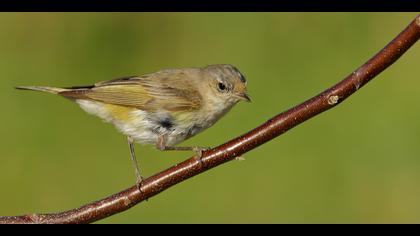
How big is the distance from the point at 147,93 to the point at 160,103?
149 mm

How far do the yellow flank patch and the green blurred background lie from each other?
136 centimetres

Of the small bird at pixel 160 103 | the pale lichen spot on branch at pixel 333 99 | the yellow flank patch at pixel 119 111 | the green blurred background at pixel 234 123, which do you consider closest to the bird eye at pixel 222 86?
the small bird at pixel 160 103

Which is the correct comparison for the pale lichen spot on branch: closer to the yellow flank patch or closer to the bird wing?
the bird wing

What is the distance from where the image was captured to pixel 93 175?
6277 millimetres

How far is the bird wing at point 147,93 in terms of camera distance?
4.75 m

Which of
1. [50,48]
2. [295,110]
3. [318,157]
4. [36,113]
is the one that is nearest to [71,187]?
[36,113]

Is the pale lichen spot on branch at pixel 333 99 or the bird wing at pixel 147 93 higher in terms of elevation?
the bird wing at pixel 147 93

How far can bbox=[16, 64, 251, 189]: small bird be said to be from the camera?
467 centimetres

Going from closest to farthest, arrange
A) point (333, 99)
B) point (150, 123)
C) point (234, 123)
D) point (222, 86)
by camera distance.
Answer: point (333, 99) → point (150, 123) → point (222, 86) → point (234, 123)

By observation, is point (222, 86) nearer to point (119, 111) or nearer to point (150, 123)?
point (150, 123)

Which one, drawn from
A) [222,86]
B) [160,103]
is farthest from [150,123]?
[222,86]

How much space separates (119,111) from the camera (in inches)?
188

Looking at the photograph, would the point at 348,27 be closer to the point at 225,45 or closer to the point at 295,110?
the point at 225,45

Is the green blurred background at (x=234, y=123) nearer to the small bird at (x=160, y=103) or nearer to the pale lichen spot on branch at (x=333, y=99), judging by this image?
the small bird at (x=160, y=103)
